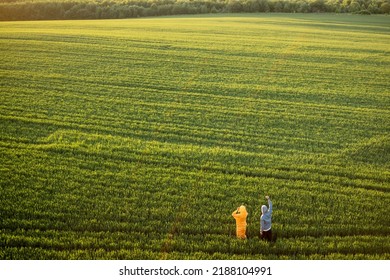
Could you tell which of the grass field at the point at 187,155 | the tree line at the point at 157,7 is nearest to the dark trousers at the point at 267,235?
the grass field at the point at 187,155

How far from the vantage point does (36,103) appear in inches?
812

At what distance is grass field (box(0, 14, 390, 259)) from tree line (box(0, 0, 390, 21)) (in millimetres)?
36625

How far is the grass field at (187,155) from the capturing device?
10250mm

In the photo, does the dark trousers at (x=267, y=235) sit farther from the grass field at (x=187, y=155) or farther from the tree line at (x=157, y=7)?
the tree line at (x=157, y=7)

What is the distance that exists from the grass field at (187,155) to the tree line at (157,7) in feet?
120

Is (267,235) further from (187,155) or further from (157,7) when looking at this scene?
(157,7)

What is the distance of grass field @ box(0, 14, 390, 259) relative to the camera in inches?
404

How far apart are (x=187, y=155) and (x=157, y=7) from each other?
211 feet

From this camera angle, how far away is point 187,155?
15344mm

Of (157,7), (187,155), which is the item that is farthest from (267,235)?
(157,7)

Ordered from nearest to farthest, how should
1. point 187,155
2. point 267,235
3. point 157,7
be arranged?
point 267,235 → point 187,155 → point 157,7

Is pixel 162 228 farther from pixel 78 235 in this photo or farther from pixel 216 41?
pixel 216 41

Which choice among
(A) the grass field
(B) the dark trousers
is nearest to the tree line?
(A) the grass field
